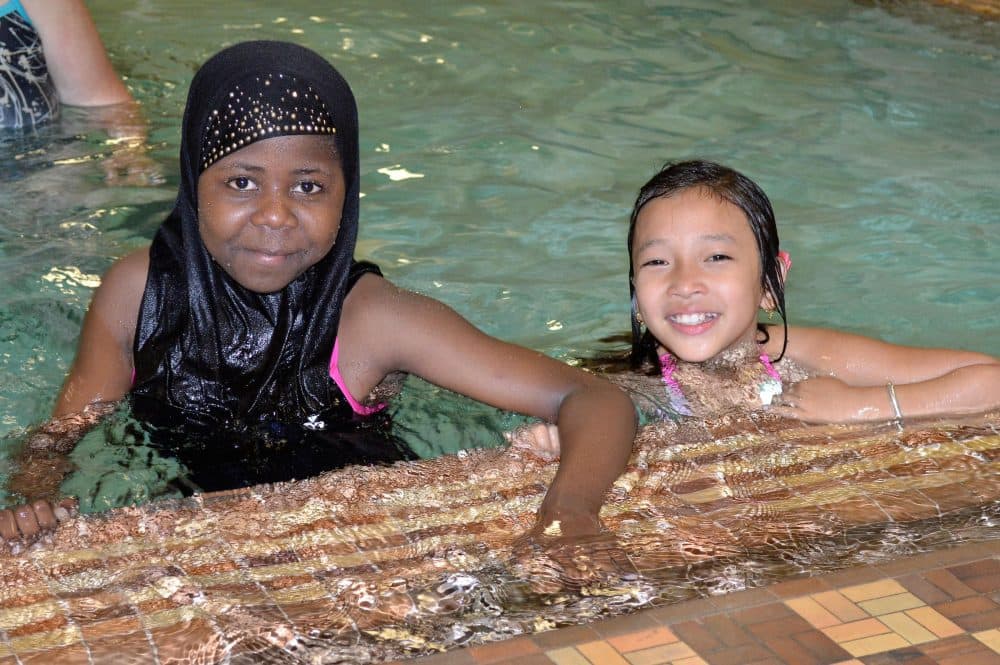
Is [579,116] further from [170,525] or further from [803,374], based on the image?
[170,525]

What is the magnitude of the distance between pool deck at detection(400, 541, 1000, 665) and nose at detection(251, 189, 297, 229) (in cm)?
112

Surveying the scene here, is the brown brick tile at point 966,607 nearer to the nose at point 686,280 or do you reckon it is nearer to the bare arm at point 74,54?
the nose at point 686,280

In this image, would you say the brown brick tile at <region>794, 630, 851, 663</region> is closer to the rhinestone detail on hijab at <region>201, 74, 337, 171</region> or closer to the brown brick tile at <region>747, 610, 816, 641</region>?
the brown brick tile at <region>747, 610, 816, 641</region>

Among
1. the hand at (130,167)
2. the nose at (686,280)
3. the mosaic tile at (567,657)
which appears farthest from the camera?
the hand at (130,167)

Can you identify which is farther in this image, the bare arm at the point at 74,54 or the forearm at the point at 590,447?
the bare arm at the point at 74,54

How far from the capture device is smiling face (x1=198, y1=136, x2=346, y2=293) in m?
2.84

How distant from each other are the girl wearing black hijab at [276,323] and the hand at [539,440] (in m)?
0.05

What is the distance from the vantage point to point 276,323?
3.17 metres

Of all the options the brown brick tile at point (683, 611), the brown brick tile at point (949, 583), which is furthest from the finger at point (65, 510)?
the brown brick tile at point (949, 583)

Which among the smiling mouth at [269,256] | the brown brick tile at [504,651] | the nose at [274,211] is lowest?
the brown brick tile at [504,651]

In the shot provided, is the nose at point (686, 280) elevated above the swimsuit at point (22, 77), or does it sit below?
below

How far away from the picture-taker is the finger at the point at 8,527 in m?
2.47

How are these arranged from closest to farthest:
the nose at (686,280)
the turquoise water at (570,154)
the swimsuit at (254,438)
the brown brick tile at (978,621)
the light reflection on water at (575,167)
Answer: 1. the brown brick tile at (978,621)
2. the swimsuit at (254,438)
3. the nose at (686,280)
4. the light reflection on water at (575,167)
5. the turquoise water at (570,154)

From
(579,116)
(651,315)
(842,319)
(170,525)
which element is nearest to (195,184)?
(170,525)
